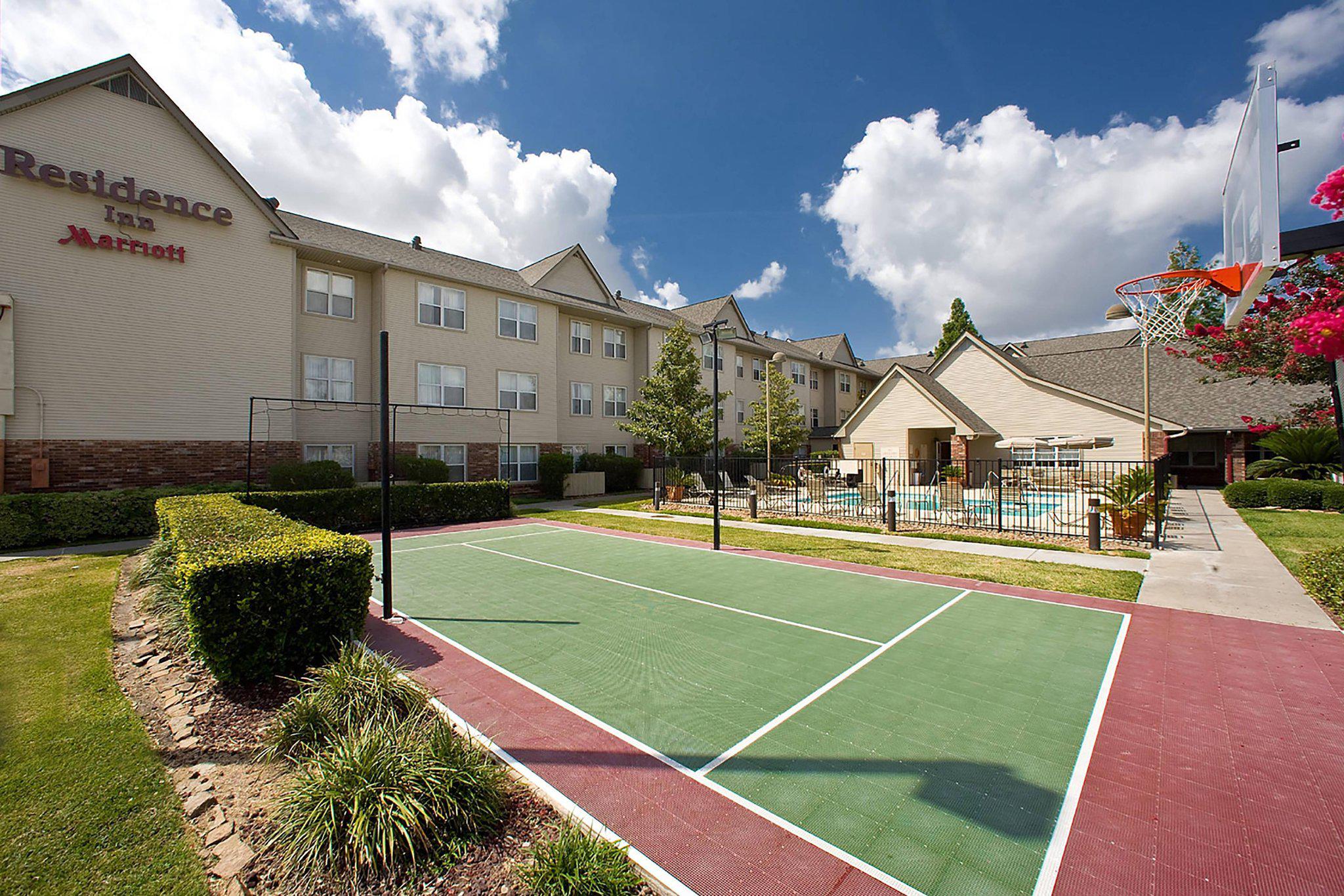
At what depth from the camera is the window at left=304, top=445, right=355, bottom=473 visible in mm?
19984

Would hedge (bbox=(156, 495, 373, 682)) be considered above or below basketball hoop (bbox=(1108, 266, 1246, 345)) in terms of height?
below

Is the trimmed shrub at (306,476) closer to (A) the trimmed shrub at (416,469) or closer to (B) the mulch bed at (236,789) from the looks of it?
(A) the trimmed shrub at (416,469)

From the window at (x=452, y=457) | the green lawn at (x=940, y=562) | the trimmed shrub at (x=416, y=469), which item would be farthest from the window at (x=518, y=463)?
the green lawn at (x=940, y=562)

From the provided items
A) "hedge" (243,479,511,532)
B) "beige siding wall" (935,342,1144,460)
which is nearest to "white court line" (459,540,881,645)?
"hedge" (243,479,511,532)

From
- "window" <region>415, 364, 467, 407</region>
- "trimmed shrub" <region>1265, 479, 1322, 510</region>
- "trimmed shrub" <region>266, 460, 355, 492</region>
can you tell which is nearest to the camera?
"trimmed shrub" <region>266, 460, 355, 492</region>

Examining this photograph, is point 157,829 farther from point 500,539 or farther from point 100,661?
point 500,539

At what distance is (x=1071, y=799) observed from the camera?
3633 mm

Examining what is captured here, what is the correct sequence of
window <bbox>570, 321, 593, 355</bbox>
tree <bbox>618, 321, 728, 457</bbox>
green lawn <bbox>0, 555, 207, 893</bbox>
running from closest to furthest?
1. green lawn <bbox>0, 555, 207, 893</bbox>
2. tree <bbox>618, 321, 728, 457</bbox>
3. window <bbox>570, 321, 593, 355</bbox>

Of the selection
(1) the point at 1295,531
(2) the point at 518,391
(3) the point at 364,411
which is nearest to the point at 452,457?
(3) the point at 364,411

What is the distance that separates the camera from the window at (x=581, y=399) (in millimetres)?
28750

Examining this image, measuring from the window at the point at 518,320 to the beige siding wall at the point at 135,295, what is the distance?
8.28 metres

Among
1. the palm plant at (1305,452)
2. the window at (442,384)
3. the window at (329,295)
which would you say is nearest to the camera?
the palm plant at (1305,452)

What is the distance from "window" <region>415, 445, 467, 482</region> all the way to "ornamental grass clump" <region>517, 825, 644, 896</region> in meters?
21.6

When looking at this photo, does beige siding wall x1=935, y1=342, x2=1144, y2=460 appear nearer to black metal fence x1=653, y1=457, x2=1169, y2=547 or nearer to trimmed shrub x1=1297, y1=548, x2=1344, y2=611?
black metal fence x1=653, y1=457, x2=1169, y2=547
